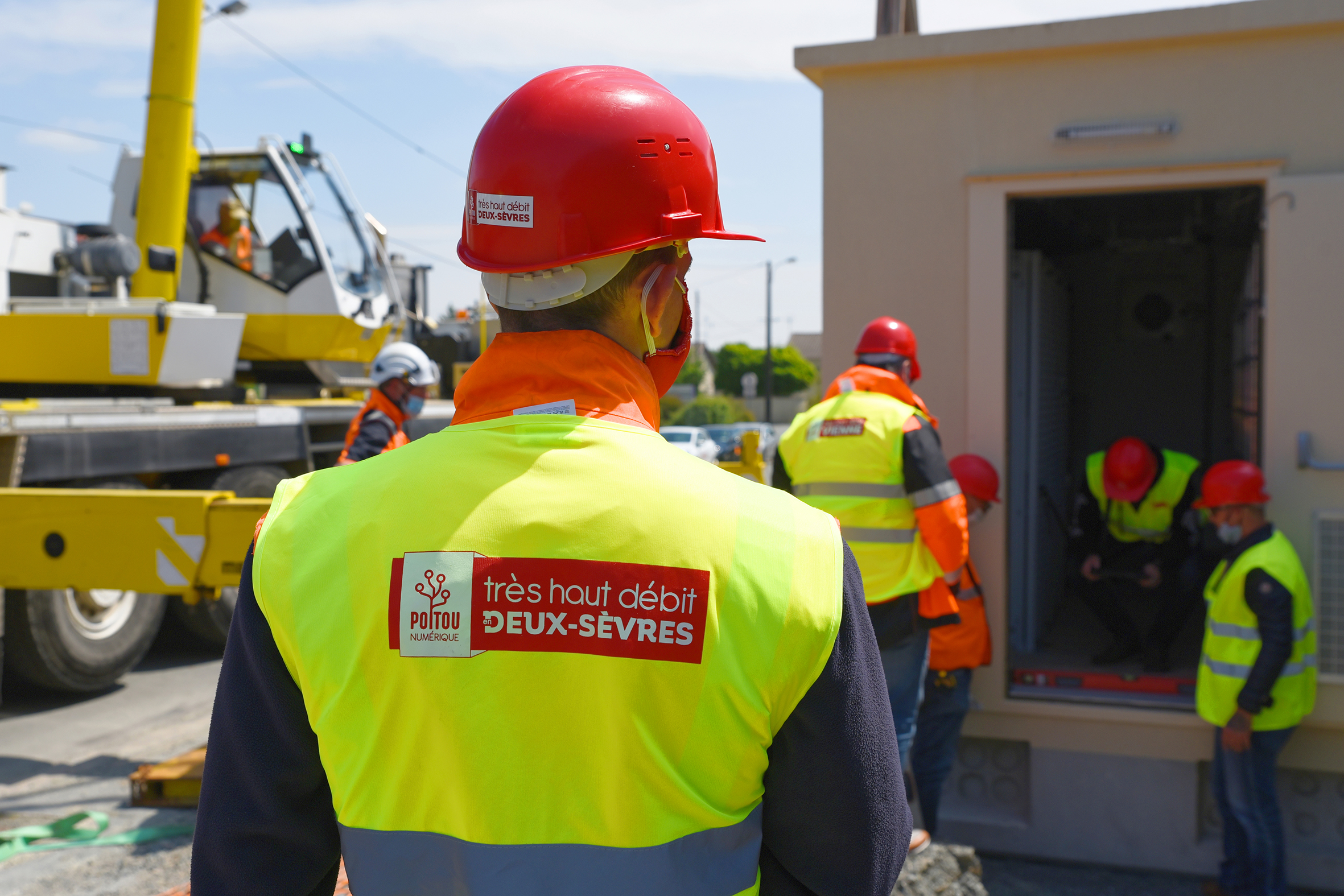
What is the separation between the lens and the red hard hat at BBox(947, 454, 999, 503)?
4703 mm

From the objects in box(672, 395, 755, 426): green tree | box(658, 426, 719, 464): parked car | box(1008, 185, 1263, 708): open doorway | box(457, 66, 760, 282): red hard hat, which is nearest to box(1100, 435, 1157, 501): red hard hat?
box(1008, 185, 1263, 708): open doorway

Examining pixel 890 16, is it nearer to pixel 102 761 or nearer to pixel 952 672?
pixel 952 672

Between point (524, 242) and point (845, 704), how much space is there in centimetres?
69

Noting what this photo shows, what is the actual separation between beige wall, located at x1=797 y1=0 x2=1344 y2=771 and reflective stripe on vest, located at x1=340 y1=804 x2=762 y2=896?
13.0 ft

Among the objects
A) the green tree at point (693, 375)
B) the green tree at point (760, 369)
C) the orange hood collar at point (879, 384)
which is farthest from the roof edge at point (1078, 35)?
the green tree at point (760, 369)

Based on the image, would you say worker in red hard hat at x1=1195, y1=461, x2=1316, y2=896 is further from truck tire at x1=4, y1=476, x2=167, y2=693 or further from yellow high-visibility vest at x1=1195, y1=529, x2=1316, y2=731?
truck tire at x1=4, y1=476, x2=167, y2=693

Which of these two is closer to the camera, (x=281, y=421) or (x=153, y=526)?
(x=153, y=526)

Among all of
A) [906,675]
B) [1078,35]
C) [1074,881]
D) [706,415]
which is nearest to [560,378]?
[906,675]

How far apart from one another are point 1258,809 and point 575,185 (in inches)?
166

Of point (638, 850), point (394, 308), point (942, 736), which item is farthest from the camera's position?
A: point (394, 308)

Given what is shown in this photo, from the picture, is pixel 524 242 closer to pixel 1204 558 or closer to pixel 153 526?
pixel 153 526

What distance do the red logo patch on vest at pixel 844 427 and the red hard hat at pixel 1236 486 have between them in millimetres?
1442

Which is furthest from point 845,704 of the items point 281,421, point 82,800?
point 281,421

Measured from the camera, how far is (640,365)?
1.38 meters
